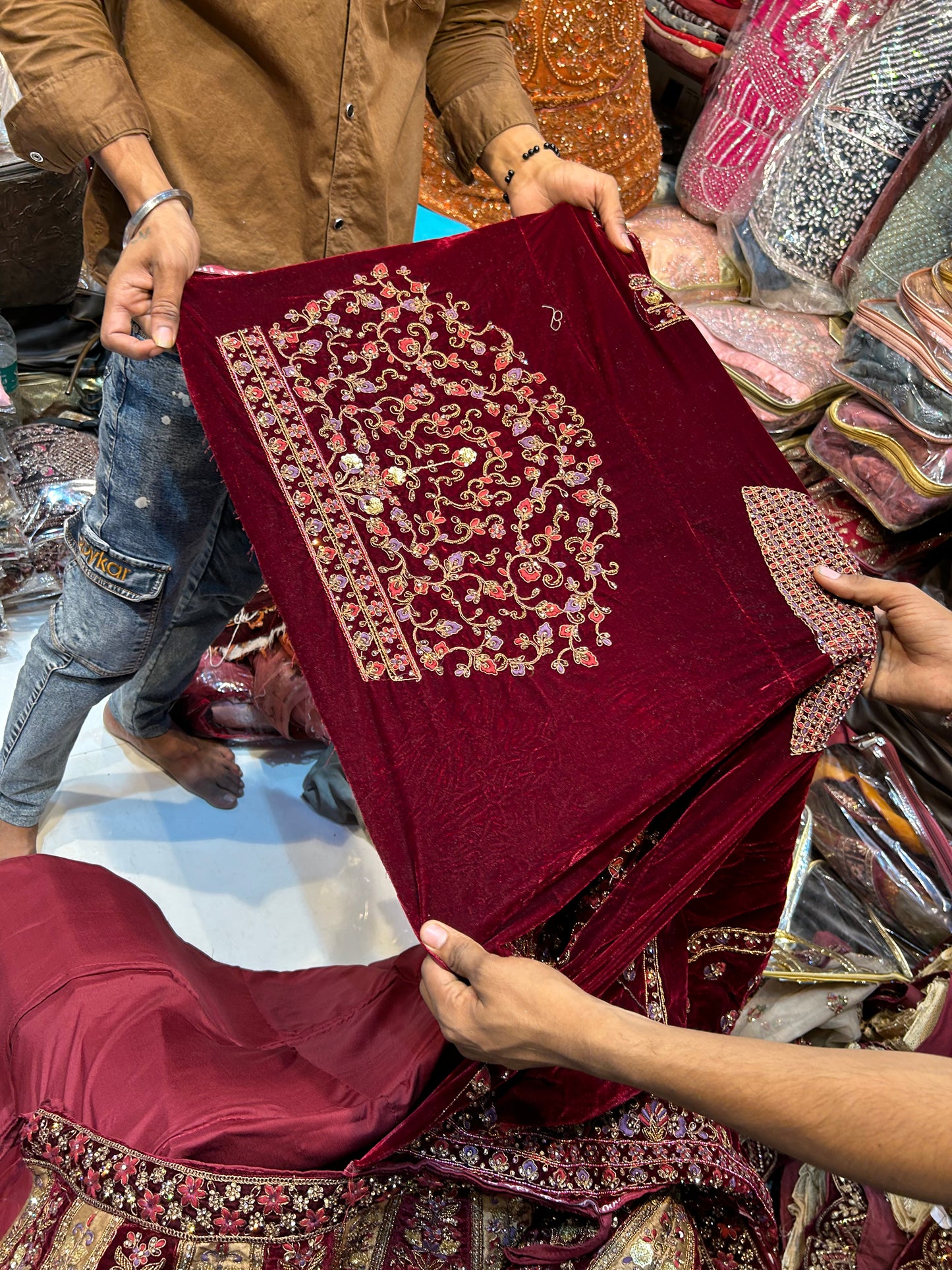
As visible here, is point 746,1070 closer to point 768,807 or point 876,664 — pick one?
point 768,807

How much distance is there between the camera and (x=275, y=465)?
109 centimetres

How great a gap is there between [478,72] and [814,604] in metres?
0.91

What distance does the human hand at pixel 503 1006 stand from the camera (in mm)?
821

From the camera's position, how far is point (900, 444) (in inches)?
71.0

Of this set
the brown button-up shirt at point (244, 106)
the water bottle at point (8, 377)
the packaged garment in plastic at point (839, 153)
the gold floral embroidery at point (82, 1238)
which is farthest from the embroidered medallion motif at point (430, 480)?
the packaged garment in plastic at point (839, 153)

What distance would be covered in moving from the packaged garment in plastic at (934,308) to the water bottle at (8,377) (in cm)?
173

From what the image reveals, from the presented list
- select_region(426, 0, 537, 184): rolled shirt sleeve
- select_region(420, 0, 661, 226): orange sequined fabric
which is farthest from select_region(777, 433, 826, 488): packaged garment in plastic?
select_region(426, 0, 537, 184): rolled shirt sleeve

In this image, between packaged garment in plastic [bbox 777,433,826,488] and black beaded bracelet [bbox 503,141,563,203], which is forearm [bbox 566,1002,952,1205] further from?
packaged garment in plastic [bbox 777,433,826,488]

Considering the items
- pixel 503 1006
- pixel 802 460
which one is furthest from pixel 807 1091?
pixel 802 460

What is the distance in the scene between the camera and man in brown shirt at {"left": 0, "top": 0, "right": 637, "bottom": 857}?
1.06 m

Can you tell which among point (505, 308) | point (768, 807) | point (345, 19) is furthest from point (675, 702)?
point (345, 19)

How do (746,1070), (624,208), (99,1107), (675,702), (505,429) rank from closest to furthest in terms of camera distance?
(746,1070) < (99,1107) < (675,702) < (505,429) < (624,208)

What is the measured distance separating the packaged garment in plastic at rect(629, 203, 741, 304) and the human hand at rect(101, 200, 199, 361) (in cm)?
143

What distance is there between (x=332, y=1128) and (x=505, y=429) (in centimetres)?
81
